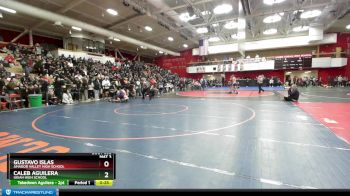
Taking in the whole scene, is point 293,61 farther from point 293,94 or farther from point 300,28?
point 293,94

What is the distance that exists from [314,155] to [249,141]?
3.65 feet

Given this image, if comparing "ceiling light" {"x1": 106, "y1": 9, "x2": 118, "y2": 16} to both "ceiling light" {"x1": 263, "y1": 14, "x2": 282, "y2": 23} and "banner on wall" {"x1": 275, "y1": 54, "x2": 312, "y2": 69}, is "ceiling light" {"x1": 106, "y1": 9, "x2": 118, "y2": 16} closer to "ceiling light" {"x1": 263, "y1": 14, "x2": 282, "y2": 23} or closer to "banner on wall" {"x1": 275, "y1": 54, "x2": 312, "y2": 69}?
"ceiling light" {"x1": 263, "y1": 14, "x2": 282, "y2": 23}

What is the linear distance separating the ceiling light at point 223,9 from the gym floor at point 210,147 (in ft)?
40.6

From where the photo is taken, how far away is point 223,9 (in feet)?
54.8

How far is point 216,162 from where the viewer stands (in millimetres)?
3168

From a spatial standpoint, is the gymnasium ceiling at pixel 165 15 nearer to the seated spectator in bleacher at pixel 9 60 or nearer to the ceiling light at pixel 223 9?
the ceiling light at pixel 223 9

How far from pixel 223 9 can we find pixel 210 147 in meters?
15.5

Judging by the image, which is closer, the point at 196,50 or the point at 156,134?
the point at 156,134

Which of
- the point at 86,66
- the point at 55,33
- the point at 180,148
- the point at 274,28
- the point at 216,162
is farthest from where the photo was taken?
the point at 274,28

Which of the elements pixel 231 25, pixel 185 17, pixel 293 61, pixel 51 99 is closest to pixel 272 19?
pixel 231 25

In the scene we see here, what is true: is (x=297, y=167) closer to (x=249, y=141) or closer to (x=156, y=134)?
(x=249, y=141)

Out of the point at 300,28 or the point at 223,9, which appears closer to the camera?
the point at 223,9

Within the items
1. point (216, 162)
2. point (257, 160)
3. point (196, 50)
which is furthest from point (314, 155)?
point (196, 50)
